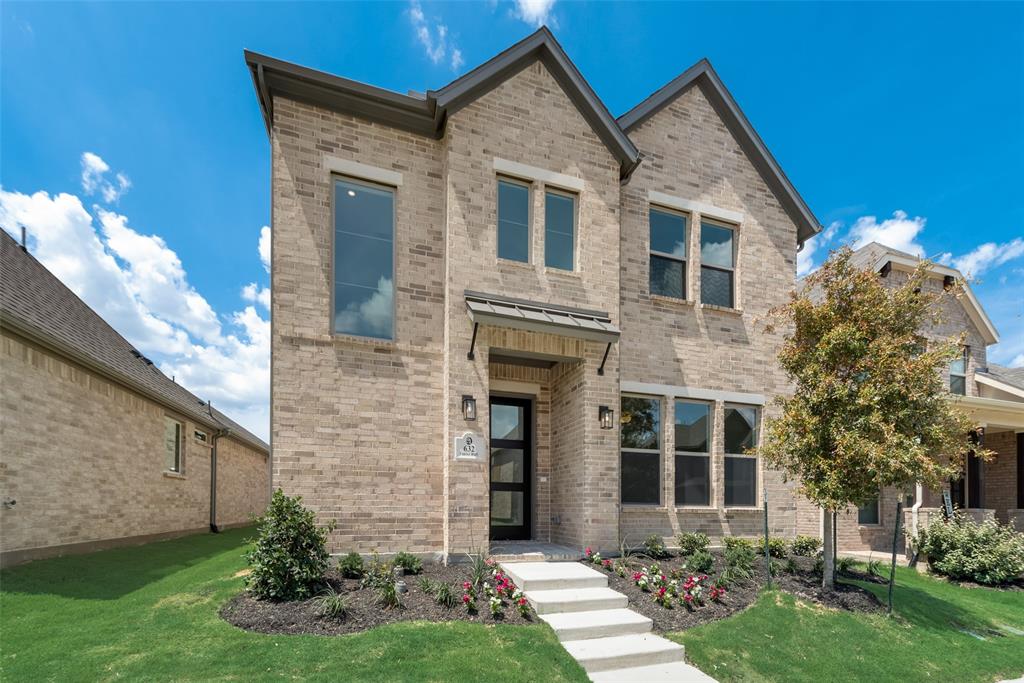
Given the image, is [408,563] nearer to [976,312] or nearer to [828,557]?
[828,557]

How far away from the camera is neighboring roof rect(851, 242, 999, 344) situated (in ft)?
46.5

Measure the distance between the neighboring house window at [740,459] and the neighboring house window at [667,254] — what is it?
8.93 feet

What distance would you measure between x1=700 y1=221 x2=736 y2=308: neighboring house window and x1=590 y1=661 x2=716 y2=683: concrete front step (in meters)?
7.36

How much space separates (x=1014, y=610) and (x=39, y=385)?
1713 centimetres

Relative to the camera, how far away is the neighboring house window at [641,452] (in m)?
10.0

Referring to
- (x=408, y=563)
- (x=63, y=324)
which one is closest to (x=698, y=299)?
(x=408, y=563)

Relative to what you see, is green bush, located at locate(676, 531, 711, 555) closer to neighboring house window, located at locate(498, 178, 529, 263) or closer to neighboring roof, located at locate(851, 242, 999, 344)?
neighboring house window, located at locate(498, 178, 529, 263)

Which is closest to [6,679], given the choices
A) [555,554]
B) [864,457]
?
[555,554]

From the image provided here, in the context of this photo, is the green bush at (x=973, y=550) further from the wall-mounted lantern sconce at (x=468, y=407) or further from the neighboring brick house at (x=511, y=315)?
the wall-mounted lantern sconce at (x=468, y=407)

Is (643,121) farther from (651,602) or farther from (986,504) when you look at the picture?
(986,504)

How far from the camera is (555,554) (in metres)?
8.42

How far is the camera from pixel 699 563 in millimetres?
8562

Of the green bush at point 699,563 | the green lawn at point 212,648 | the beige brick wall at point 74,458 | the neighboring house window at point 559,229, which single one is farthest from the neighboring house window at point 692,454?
the beige brick wall at point 74,458

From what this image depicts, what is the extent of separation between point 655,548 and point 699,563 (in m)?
0.91
